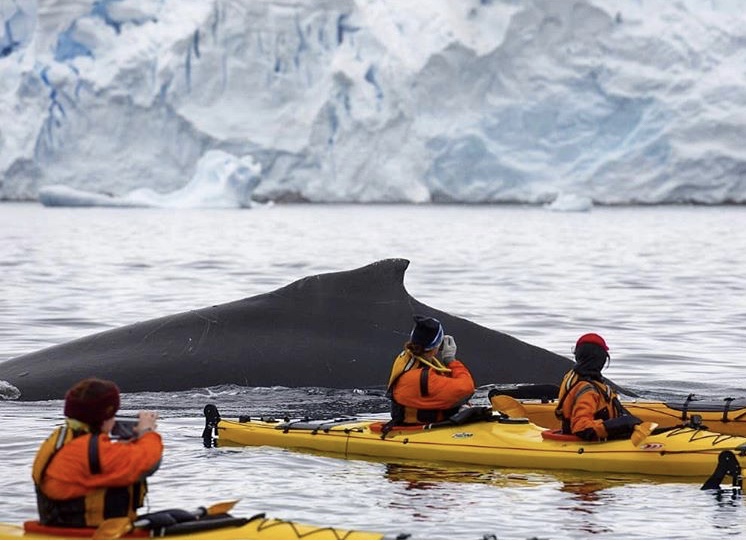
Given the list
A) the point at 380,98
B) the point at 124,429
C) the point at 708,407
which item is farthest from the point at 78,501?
the point at 380,98

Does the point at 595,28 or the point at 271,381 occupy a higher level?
the point at 595,28

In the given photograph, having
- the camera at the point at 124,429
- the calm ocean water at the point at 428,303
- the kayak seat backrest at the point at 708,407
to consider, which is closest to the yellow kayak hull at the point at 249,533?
the camera at the point at 124,429

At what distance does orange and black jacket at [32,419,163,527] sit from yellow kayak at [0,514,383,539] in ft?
0.16

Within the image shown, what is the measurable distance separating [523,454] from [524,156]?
4847 cm

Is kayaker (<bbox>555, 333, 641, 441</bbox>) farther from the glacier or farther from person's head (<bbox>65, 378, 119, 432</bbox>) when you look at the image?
the glacier

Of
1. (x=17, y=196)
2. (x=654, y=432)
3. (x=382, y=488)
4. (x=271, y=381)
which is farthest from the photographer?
(x=17, y=196)

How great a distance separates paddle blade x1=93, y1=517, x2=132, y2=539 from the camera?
5441 mm

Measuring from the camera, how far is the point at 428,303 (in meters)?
23.0

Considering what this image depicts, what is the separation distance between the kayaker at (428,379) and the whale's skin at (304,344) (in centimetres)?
195

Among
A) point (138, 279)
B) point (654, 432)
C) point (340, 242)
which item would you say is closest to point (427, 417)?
point (654, 432)

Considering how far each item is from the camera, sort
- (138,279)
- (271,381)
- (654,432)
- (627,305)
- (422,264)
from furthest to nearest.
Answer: (422,264)
(138,279)
(627,305)
(271,381)
(654,432)

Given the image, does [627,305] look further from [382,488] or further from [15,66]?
[15,66]

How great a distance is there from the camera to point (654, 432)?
877 cm

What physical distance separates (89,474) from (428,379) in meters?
3.86
